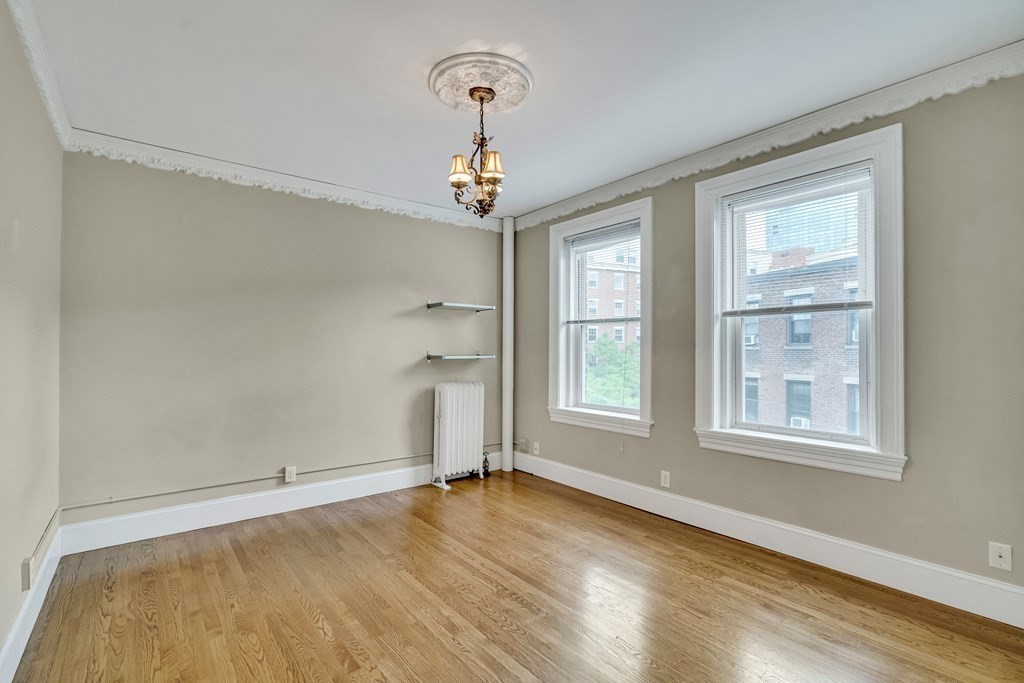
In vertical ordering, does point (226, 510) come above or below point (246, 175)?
below

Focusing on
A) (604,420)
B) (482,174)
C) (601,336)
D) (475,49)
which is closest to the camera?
(475,49)

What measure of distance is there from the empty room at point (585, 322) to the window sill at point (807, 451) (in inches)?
0.7

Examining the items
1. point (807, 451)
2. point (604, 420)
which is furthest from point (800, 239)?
point (604, 420)

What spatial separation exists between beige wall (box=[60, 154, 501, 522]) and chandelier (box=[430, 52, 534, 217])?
2.05m

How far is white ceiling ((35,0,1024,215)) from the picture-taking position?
82.4 inches

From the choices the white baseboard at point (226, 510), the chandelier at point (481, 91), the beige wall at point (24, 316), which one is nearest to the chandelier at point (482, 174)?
the chandelier at point (481, 91)

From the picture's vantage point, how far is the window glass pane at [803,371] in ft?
9.75

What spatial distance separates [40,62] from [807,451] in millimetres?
4565

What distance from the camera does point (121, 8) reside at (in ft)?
6.77

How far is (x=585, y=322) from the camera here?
15.4 ft

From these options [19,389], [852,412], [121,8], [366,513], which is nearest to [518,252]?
[366,513]

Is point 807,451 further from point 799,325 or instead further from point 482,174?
point 482,174

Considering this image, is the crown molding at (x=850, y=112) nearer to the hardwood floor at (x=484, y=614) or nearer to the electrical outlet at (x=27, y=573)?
the hardwood floor at (x=484, y=614)

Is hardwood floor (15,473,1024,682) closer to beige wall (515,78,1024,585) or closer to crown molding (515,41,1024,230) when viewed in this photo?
beige wall (515,78,1024,585)
